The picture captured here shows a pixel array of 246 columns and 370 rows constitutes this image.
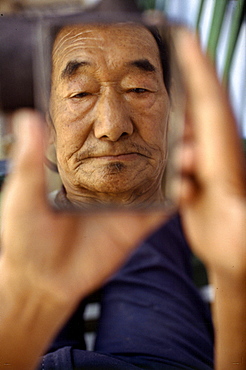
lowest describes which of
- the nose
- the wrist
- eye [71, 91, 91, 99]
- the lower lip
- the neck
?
the wrist

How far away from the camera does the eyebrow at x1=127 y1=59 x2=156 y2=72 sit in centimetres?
64

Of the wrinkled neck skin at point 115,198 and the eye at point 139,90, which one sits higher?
the eye at point 139,90

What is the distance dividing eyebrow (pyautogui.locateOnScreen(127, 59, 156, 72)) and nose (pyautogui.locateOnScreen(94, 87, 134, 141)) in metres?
0.05

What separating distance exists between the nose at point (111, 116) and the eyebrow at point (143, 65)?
0.05m

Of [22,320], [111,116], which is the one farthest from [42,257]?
[111,116]

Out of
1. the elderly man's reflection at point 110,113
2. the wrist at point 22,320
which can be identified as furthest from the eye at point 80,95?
the wrist at point 22,320

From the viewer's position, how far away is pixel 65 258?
2.30ft

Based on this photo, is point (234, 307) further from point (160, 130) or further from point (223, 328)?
point (160, 130)

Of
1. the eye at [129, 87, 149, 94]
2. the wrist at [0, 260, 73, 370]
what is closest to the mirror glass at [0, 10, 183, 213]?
the eye at [129, 87, 149, 94]

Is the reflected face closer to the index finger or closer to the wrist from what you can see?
the index finger

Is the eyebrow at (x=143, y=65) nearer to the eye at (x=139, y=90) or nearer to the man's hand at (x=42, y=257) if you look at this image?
the eye at (x=139, y=90)

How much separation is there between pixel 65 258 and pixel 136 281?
1.69ft

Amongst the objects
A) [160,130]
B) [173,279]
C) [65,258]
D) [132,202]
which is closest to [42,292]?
[65,258]

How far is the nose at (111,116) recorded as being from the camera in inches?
24.9
